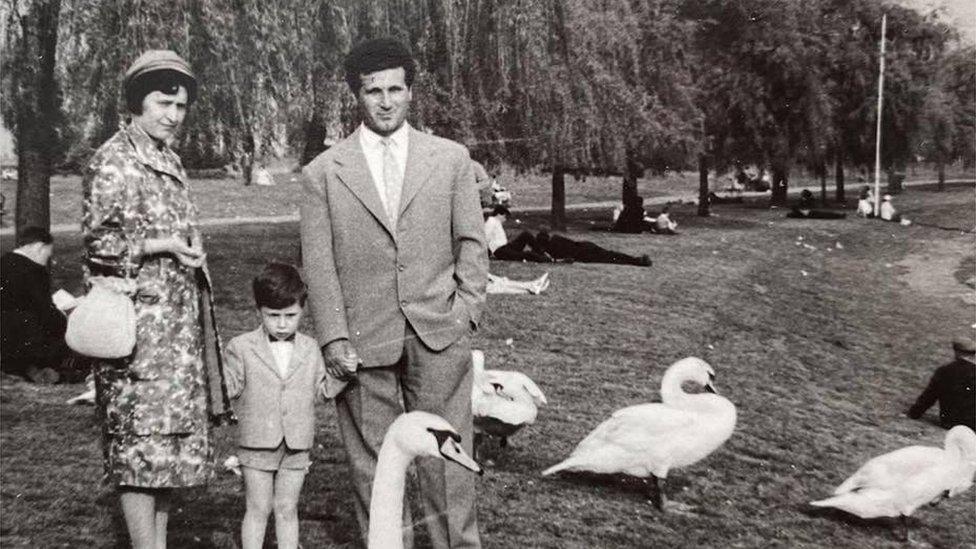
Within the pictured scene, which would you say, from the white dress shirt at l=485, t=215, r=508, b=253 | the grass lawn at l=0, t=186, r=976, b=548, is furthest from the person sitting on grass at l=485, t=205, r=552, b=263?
the grass lawn at l=0, t=186, r=976, b=548

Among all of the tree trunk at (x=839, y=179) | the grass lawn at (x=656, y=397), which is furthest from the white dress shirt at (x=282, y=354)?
the tree trunk at (x=839, y=179)

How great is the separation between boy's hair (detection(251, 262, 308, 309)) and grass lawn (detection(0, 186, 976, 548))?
143 cm

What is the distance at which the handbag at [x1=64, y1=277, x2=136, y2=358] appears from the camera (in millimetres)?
3607

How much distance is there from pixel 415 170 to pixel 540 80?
11345mm

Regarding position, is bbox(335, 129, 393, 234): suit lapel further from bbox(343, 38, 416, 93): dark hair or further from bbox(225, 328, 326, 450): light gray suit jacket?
bbox(225, 328, 326, 450): light gray suit jacket

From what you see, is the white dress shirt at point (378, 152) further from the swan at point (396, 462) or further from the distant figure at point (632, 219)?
the distant figure at point (632, 219)

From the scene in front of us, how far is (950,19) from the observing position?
33438mm

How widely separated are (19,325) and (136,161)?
535 cm

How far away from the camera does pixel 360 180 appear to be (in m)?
3.96

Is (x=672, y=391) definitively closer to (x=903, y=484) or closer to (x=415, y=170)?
(x=903, y=484)

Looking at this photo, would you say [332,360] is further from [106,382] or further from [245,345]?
[106,382]

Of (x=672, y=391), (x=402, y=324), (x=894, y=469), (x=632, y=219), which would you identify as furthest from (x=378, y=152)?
(x=632, y=219)

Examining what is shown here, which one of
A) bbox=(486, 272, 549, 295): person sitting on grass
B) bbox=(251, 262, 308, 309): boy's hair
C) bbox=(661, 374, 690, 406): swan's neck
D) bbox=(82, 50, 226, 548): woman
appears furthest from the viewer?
bbox=(486, 272, 549, 295): person sitting on grass

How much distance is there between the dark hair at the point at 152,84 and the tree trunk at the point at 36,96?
502 centimetres
